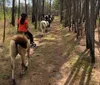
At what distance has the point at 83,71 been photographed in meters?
9.29

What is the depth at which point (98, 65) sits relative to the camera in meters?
10.0

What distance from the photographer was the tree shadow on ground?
8.40m

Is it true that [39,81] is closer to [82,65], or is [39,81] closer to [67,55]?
[82,65]

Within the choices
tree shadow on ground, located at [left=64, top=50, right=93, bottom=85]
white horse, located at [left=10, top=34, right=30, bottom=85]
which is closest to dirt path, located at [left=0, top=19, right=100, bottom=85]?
tree shadow on ground, located at [left=64, top=50, right=93, bottom=85]

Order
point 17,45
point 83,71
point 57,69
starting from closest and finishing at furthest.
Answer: point 17,45, point 83,71, point 57,69

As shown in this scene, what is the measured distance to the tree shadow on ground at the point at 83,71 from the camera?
8.40 meters

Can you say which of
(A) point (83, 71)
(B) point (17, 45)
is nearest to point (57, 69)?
(A) point (83, 71)

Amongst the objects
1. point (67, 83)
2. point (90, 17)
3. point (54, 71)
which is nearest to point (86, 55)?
point (90, 17)

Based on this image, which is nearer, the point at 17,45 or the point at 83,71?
the point at 17,45

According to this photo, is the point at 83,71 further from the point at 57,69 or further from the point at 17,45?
the point at 17,45

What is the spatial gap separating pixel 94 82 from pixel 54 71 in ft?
5.17

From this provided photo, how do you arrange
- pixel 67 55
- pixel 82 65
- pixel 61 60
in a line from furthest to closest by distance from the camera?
pixel 67 55
pixel 61 60
pixel 82 65

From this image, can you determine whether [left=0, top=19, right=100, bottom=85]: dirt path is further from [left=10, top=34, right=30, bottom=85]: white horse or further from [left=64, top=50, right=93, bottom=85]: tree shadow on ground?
[left=10, top=34, right=30, bottom=85]: white horse

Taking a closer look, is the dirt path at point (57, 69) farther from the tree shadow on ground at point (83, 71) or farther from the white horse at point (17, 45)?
the white horse at point (17, 45)
